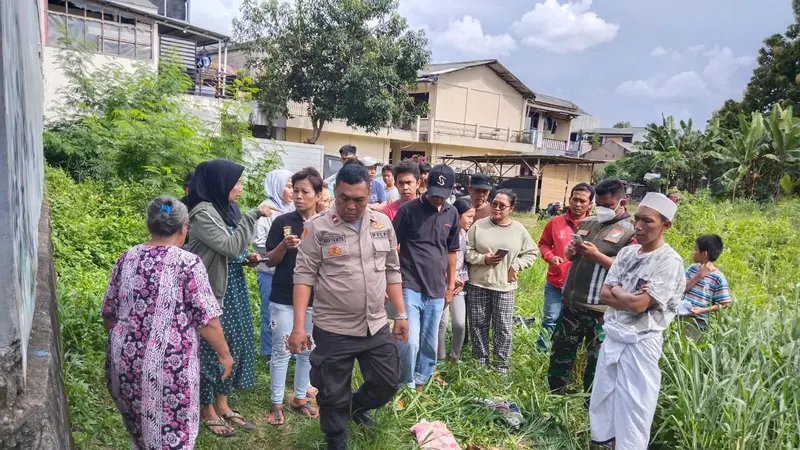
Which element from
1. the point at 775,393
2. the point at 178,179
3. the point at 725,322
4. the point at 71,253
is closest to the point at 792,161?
A: the point at 725,322

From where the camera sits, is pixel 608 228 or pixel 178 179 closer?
pixel 608 228

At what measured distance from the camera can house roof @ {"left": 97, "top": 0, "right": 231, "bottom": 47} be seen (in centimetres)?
1469

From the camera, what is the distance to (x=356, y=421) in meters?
3.31

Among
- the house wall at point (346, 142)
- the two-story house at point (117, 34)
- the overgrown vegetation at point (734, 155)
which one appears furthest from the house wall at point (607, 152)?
the two-story house at point (117, 34)

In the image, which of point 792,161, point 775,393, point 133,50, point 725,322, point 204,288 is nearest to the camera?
point 204,288

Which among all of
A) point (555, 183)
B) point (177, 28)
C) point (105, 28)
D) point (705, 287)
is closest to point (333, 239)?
point (705, 287)

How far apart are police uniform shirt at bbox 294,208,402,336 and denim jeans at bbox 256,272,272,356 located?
3.32 ft

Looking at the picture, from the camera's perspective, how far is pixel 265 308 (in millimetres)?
4145

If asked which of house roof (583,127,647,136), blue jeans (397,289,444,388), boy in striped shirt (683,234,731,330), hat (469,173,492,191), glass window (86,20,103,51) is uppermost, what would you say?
house roof (583,127,647,136)

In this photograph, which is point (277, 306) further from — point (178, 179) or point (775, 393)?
point (178, 179)

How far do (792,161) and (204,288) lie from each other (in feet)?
68.0

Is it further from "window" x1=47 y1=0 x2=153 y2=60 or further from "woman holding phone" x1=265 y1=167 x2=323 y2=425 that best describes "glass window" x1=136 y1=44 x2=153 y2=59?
"woman holding phone" x1=265 y1=167 x2=323 y2=425

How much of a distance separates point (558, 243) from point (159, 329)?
355 centimetres

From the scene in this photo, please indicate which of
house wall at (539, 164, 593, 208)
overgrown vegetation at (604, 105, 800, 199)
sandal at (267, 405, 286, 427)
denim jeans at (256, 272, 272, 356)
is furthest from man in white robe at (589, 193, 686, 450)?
house wall at (539, 164, 593, 208)
